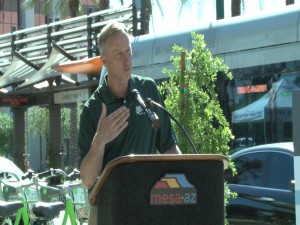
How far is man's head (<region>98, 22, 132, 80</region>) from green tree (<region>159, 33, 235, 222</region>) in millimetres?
2091

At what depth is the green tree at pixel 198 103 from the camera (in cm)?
565

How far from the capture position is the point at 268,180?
27.5 feet

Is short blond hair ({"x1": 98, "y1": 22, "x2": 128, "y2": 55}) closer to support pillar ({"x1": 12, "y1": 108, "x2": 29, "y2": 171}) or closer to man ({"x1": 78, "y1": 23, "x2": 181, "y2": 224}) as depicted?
man ({"x1": 78, "y1": 23, "x2": 181, "y2": 224})

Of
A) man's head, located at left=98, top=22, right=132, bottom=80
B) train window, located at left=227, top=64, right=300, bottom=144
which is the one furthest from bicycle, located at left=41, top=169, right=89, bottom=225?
man's head, located at left=98, top=22, right=132, bottom=80

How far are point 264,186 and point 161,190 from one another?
5.60 meters

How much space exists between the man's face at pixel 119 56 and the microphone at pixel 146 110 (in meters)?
0.11

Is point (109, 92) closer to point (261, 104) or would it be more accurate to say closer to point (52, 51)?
point (261, 104)

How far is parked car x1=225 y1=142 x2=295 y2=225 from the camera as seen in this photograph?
8.04 m

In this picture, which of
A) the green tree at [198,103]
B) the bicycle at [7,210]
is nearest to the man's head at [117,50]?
the green tree at [198,103]

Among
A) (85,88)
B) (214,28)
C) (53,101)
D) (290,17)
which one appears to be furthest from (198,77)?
(53,101)

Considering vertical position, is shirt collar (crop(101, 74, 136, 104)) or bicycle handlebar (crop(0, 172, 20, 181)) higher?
shirt collar (crop(101, 74, 136, 104))

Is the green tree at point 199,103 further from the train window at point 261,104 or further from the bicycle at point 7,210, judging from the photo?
the train window at point 261,104

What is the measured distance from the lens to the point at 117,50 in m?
3.45

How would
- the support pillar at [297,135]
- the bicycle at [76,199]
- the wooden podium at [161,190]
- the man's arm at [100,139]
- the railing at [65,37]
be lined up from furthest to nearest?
the railing at [65,37] < the bicycle at [76,199] < the support pillar at [297,135] < the man's arm at [100,139] < the wooden podium at [161,190]
